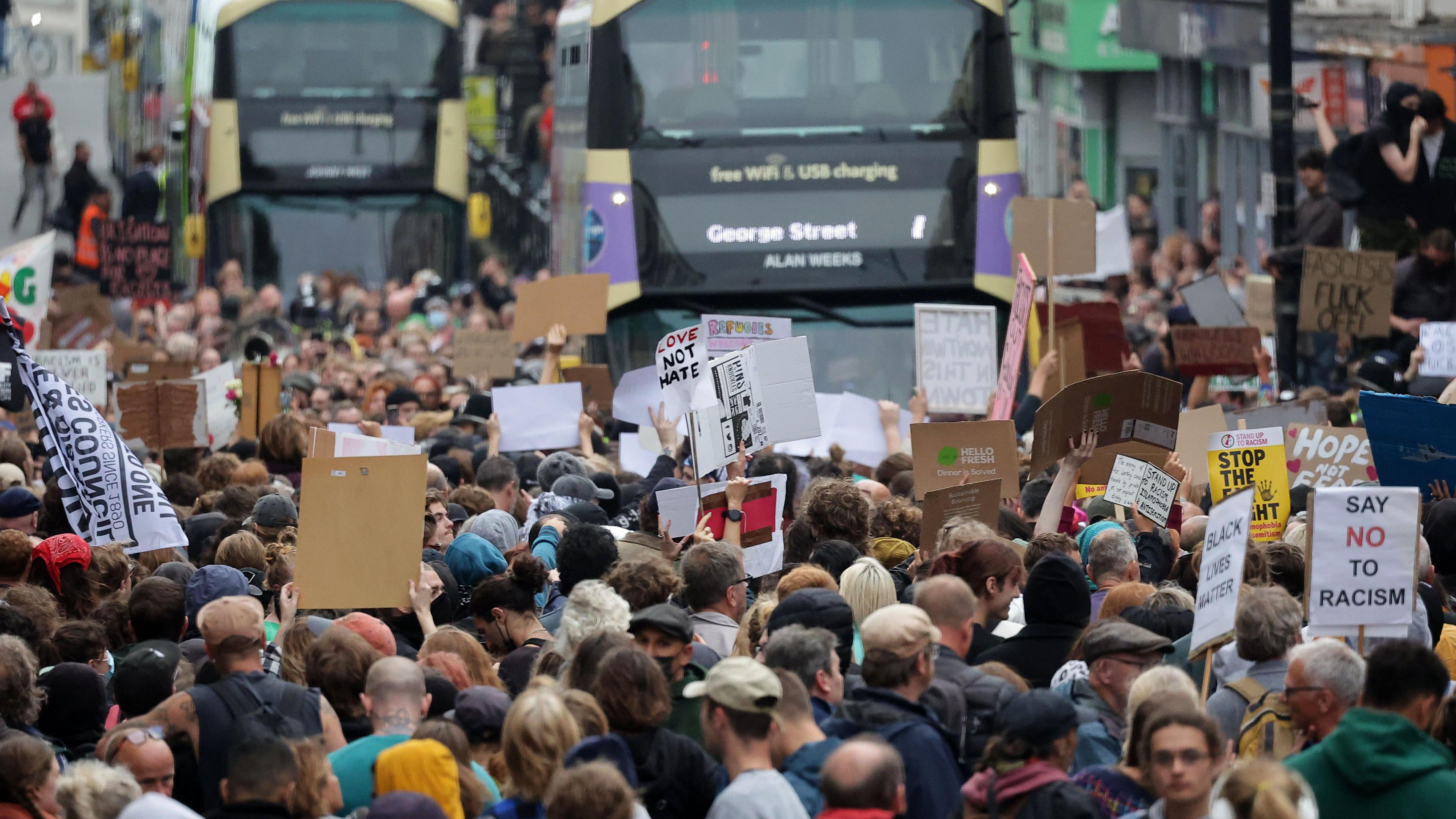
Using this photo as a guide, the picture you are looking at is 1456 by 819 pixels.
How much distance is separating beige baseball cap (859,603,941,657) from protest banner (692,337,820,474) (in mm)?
3743

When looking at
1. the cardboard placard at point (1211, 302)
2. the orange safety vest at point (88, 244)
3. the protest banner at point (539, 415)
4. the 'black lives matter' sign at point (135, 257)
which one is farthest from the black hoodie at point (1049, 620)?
the orange safety vest at point (88, 244)

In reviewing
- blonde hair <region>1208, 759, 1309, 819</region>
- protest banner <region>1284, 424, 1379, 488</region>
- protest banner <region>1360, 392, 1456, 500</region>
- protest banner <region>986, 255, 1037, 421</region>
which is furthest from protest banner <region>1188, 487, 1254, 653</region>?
protest banner <region>986, 255, 1037, 421</region>

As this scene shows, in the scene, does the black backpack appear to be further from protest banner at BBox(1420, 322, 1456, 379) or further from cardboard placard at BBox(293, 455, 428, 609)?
protest banner at BBox(1420, 322, 1456, 379)

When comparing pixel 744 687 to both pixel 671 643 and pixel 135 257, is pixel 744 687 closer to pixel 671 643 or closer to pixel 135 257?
pixel 671 643

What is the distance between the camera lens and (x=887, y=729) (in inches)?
211

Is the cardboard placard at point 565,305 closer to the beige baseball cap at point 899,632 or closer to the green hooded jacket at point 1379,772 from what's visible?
the beige baseball cap at point 899,632

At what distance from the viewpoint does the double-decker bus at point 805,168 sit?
15.6 m

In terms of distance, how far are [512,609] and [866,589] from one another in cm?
119

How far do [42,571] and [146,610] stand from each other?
130 centimetres

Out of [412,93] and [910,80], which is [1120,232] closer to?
[910,80]

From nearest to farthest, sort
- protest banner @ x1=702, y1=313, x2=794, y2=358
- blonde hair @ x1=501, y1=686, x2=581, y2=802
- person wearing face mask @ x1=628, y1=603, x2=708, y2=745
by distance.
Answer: blonde hair @ x1=501, y1=686, x2=581, y2=802 < person wearing face mask @ x1=628, y1=603, x2=708, y2=745 < protest banner @ x1=702, y1=313, x2=794, y2=358

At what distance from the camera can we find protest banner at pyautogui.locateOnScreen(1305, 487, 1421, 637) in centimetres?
616

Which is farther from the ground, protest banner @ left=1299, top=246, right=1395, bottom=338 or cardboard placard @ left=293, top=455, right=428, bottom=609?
protest banner @ left=1299, top=246, right=1395, bottom=338

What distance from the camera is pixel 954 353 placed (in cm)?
1351
